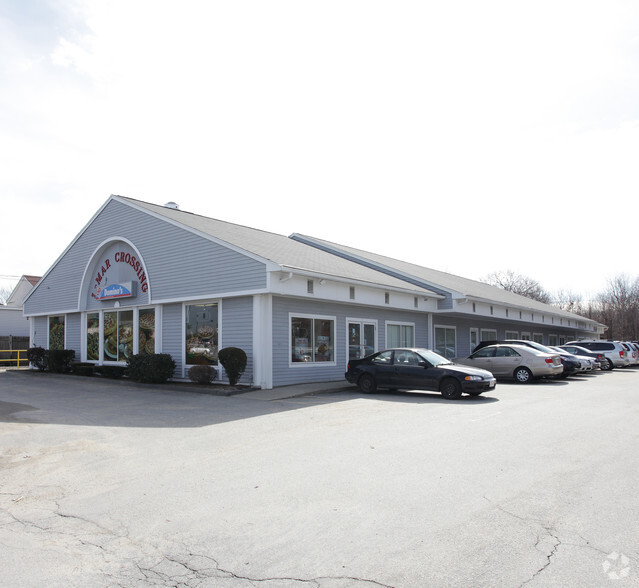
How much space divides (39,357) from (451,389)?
18986 millimetres

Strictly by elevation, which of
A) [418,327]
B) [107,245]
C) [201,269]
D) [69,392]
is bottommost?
[69,392]

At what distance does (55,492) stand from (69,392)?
11253 mm

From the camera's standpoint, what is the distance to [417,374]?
15422mm

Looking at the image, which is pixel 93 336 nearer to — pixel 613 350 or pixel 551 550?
pixel 551 550

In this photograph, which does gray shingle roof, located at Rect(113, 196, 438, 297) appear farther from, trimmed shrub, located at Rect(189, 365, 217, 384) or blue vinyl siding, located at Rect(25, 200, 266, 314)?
trimmed shrub, located at Rect(189, 365, 217, 384)

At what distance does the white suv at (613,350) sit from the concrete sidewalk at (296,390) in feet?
60.3

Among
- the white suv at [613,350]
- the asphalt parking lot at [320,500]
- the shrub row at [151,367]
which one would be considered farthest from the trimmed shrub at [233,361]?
the white suv at [613,350]

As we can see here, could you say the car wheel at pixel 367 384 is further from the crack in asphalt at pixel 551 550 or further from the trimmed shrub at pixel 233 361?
the crack in asphalt at pixel 551 550

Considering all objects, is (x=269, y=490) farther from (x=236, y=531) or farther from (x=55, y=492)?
(x=55, y=492)

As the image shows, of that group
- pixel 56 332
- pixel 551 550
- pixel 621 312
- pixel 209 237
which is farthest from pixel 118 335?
pixel 621 312

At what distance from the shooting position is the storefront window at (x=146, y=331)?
66.1ft

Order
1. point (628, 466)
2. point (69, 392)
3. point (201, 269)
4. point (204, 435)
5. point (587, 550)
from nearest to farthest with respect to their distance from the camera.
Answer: point (587, 550), point (628, 466), point (204, 435), point (69, 392), point (201, 269)

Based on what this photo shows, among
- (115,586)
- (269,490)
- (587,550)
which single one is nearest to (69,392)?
(269,490)

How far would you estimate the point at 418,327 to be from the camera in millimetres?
23734
